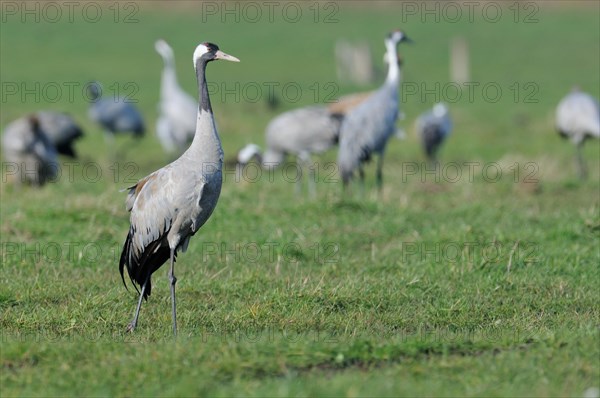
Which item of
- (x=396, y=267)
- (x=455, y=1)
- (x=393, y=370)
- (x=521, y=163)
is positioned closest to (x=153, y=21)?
(x=455, y=1)

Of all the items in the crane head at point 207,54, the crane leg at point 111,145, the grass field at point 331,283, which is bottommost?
the grass field at point 331,283

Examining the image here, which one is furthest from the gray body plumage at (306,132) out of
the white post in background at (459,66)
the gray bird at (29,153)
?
the white post in background at (459,66)

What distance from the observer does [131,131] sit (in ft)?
60.8

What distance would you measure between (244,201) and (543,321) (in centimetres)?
489

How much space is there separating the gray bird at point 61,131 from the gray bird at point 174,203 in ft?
31.0

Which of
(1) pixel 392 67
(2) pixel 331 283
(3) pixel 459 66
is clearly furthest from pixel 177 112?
(3) pixel 459 66

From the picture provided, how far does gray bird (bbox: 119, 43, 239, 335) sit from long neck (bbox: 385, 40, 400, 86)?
647 centimetres

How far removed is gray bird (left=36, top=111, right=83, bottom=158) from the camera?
16.2 meters

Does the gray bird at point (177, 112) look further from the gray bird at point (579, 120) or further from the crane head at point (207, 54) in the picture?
the crane head at point (207, 54)

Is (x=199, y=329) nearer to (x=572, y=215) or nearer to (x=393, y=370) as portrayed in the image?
(x=393, y=370)

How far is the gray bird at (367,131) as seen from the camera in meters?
13.1

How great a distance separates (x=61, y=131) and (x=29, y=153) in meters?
2.49

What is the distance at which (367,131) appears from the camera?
13.1m

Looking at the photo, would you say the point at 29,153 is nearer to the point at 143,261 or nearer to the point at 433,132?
the point at 433,132
